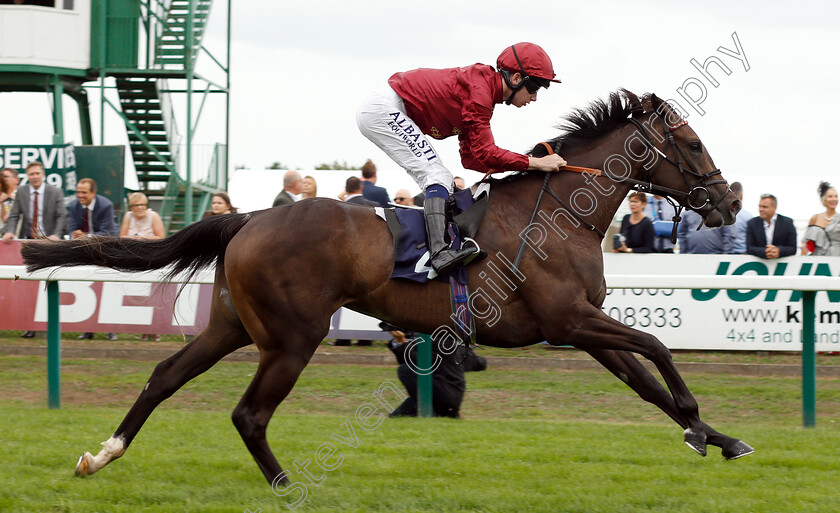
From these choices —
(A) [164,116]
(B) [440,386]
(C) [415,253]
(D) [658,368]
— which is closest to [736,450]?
(D) [658,368]

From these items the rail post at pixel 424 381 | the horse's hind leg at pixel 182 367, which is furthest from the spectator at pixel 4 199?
the horse's hind leg at pixel 182 367

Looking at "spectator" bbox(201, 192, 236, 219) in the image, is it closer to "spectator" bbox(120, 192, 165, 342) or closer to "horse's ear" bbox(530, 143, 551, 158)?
"spectator" bbox(120, 192, 165, 342)

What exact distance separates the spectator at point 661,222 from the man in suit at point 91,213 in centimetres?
535

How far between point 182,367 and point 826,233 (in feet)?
22.0

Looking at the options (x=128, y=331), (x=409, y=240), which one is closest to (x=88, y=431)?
(x=409, y=240)

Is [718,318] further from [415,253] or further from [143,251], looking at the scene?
[143,251]

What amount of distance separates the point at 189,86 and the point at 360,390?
915 centimetres

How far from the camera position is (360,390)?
702 centimetres

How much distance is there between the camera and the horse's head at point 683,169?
4613mm

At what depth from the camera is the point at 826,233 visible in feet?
29.3

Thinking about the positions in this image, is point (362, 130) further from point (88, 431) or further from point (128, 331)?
point (128, 331)

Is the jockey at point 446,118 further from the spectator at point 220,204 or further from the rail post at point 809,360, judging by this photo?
the spectator at point 220,204

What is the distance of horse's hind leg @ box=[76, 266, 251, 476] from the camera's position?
4508 mm

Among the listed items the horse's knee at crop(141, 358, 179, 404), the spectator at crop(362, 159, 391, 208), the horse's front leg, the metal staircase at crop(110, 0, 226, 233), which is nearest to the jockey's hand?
the horse's front leg
